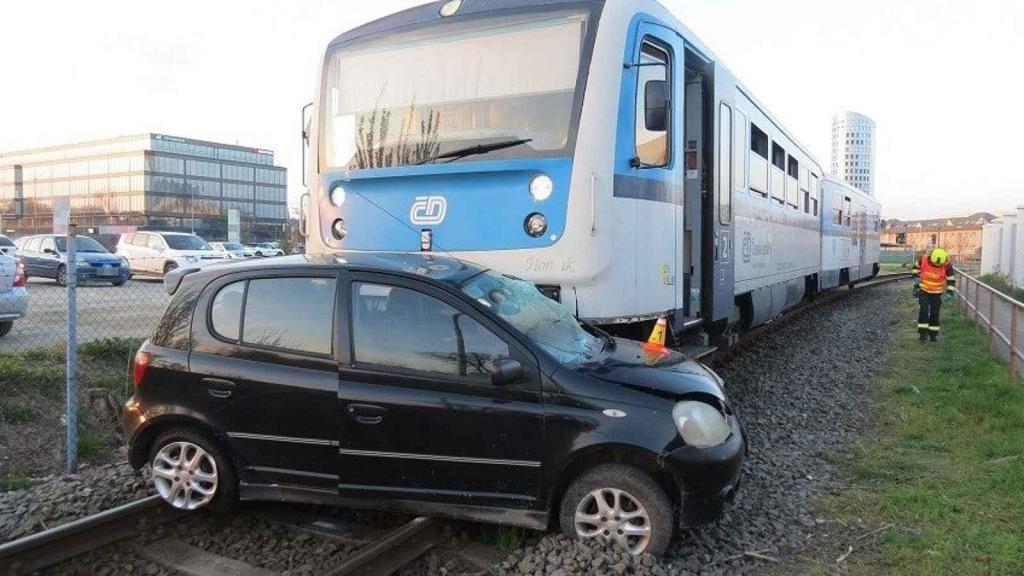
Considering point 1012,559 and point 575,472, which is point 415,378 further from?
point 1012,559

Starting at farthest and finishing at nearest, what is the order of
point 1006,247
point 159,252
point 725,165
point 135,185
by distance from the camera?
point 135,185 < point 1006,247 < point 159,252 < point 725,165

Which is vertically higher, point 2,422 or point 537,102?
point 537,102

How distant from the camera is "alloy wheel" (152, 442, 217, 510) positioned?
4695 millimetres

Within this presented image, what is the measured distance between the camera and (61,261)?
2220cm

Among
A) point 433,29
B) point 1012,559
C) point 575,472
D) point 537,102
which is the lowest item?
point 1012,559

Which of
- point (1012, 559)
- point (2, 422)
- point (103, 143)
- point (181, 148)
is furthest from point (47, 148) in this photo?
point (1012, 559)

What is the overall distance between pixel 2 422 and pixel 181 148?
268ft

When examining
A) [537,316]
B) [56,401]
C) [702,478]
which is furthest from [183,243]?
[702,478]

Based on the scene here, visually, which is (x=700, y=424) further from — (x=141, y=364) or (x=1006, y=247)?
(x=1006, y=247)

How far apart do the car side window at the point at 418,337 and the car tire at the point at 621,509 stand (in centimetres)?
78

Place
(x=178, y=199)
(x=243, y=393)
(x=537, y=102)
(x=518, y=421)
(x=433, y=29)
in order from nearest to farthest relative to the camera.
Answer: (x=518, y=421) < (x=243, y=393) < (x=537, y=102) < (x=433, y=29) < (x=178, y=199)

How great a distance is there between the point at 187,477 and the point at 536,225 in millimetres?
2851

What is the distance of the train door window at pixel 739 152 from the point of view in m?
8.58

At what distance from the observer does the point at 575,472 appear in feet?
14.1
